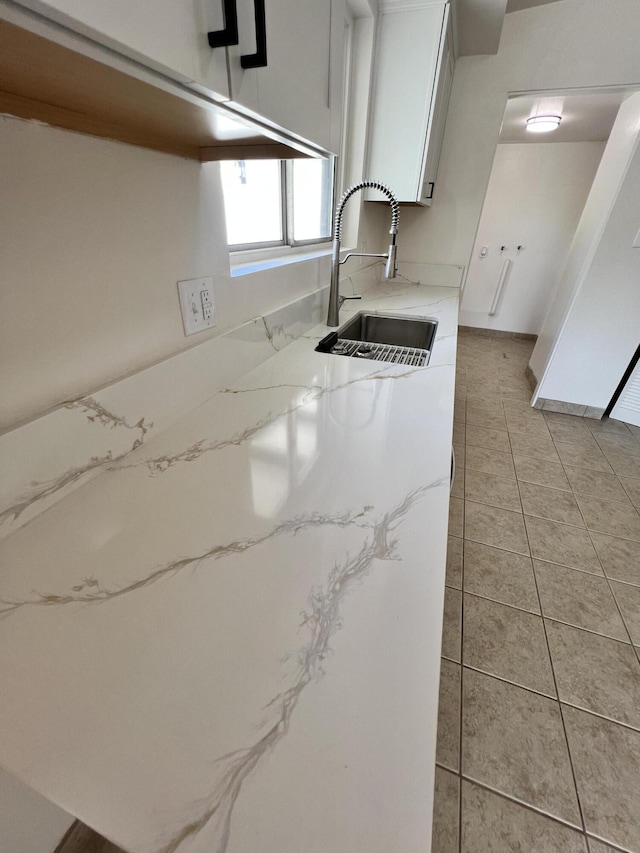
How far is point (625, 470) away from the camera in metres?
2.18

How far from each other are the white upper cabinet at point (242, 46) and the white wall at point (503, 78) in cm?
206

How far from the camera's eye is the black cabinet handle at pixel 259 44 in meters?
0.46

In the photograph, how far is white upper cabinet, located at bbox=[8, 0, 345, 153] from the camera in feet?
1.03

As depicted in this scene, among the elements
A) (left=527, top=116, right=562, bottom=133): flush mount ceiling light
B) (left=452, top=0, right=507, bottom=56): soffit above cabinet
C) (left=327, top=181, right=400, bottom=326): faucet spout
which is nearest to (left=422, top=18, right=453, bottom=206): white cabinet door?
(left=452, top=0, right=507, bottom=56): soffit above cabinet

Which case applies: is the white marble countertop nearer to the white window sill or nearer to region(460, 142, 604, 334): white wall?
the white window sill

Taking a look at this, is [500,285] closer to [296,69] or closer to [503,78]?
[503,78]

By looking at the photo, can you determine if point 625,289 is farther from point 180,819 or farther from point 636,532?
point 180,819

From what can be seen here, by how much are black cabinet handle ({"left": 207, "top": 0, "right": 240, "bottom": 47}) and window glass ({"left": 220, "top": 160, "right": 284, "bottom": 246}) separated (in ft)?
2.72

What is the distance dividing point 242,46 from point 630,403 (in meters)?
3.23

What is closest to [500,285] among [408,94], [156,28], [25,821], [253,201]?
[408,94]

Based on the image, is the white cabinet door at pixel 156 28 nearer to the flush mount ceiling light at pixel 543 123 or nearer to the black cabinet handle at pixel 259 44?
the black cabinet handle at pixel 259 44

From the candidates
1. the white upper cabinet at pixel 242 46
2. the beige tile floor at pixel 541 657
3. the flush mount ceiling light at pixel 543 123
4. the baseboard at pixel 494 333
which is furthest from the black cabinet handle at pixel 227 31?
the baseboard at pixel 494 333

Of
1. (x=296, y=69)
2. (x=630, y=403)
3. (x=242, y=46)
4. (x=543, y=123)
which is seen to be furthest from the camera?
(x=543, y=123)

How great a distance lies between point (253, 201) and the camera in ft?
4.71
